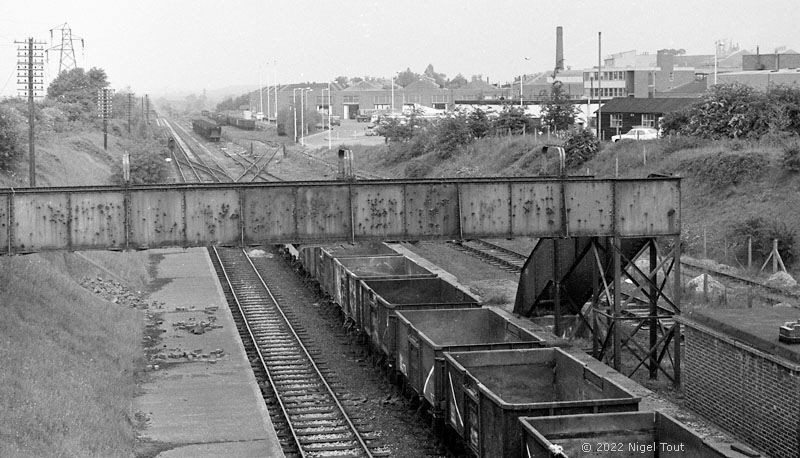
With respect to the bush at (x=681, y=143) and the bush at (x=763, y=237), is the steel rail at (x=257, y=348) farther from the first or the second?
the bush at (x=681, y=143)

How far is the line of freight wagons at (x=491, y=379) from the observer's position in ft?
42.7

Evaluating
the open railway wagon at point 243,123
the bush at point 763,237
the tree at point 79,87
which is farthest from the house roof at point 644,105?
the open railway wagon at point 243,123

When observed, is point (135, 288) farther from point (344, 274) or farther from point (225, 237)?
point (225, 237)

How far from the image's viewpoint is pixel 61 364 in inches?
794

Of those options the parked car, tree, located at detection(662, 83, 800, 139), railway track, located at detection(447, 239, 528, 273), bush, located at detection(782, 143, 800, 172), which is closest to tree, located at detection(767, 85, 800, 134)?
tree, located at detection(662, 83, 800, 139)

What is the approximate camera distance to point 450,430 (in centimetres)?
1683

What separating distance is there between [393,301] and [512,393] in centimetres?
829

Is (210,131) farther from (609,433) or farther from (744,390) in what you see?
(609,433)

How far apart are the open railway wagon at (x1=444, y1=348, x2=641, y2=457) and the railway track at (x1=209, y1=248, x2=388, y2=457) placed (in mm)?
2088

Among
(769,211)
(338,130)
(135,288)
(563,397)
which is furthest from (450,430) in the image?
(338,130)

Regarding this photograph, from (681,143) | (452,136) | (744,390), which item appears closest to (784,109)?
(681,143)

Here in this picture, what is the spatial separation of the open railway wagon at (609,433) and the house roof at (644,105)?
48919 millimetres

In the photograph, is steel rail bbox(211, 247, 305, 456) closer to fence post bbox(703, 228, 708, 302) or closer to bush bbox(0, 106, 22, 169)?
bush bbox(0, 106, 22, 169)

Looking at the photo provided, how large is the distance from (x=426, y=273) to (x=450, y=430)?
33.5 ft
